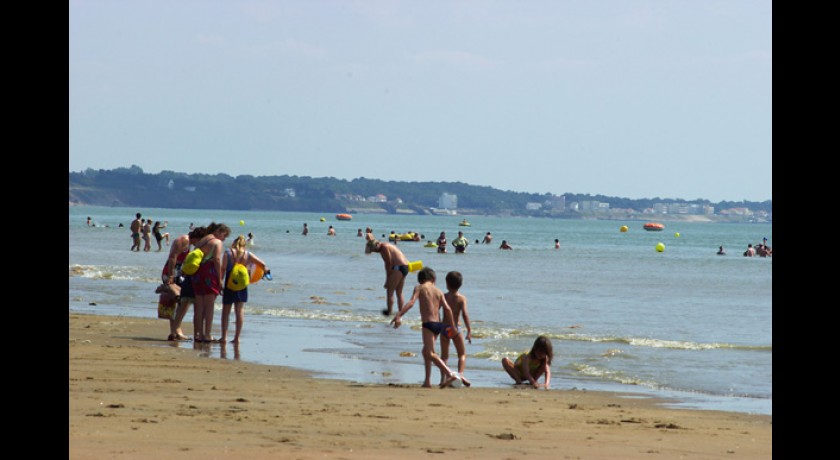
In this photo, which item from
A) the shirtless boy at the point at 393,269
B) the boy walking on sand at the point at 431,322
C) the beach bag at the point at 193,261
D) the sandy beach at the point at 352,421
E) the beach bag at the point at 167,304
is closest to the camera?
the sandy beach at the point at 352,421

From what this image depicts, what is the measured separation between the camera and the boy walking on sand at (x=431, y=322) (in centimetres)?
1073

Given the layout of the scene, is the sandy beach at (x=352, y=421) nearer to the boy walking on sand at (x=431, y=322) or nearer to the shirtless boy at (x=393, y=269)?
the boy walking on sand at (x=431, y=322)

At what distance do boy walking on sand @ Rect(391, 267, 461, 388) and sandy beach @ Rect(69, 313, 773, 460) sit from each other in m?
0.24

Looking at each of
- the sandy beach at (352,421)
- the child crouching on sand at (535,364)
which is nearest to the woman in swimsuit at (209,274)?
the sandy beach at (352,421)

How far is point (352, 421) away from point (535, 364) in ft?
12.5

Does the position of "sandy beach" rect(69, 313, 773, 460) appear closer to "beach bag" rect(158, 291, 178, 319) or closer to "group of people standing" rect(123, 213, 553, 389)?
"group of people standing" rect(123, 213, 553, 389)

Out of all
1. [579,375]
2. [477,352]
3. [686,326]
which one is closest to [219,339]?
[477,352]

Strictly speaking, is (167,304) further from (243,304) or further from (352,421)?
(352,421)

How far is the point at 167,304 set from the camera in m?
14.4

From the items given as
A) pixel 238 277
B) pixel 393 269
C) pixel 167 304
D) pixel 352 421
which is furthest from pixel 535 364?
pixel 393 269

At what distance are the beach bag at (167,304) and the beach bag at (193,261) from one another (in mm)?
1039

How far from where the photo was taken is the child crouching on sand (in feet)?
37.1

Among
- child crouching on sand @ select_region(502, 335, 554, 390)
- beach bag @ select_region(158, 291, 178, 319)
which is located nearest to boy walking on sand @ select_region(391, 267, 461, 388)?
child crouching on sand @ select_region(502, 335, 554, 390)
